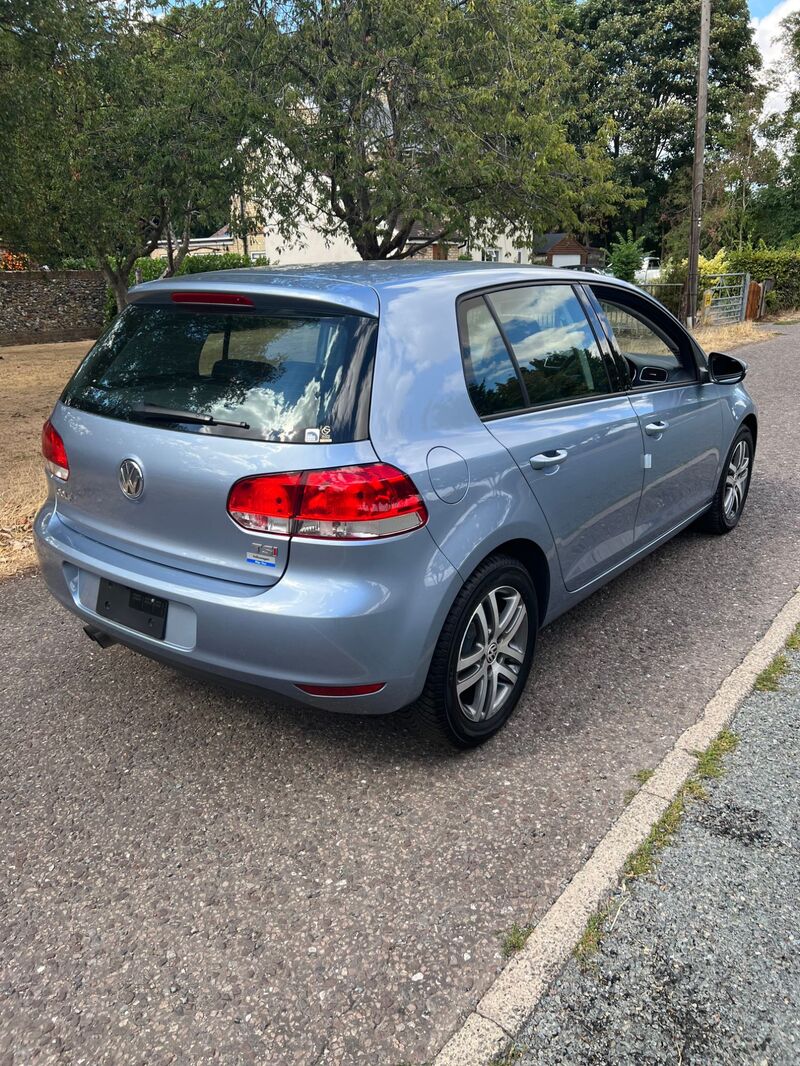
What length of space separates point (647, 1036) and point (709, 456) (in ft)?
11.2

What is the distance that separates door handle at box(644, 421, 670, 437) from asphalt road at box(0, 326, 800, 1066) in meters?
0.95

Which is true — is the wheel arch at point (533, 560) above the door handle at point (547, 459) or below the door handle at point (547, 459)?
below

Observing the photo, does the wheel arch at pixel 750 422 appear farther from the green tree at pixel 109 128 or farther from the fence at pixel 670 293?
the fence at pixel 670 293

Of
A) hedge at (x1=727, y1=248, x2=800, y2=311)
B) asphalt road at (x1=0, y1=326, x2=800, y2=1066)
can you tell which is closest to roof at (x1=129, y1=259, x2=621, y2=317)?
asphalt road at (x1=0, y1=326, x2=800, y2=1066)

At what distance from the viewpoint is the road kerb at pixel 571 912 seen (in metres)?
1.85

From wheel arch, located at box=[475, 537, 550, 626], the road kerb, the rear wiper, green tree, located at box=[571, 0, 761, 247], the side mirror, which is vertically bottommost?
the road kerb

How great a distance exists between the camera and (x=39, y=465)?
734 centimetres

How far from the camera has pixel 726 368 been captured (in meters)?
4.74

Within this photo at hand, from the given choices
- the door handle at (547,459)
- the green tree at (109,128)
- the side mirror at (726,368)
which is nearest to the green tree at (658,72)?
the green tree at (109,128)

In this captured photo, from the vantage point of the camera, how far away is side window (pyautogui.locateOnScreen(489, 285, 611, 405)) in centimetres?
314

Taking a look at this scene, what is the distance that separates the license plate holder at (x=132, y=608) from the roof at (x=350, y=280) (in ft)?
3.54

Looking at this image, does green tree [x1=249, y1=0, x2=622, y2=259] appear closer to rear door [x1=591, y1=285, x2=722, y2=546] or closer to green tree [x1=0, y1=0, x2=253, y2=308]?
green tree [x1=0, y1=0, x2=253, y2=308]

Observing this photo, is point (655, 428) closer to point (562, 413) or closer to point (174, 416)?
point (562, 413)

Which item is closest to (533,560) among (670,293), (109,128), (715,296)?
(109,128)
